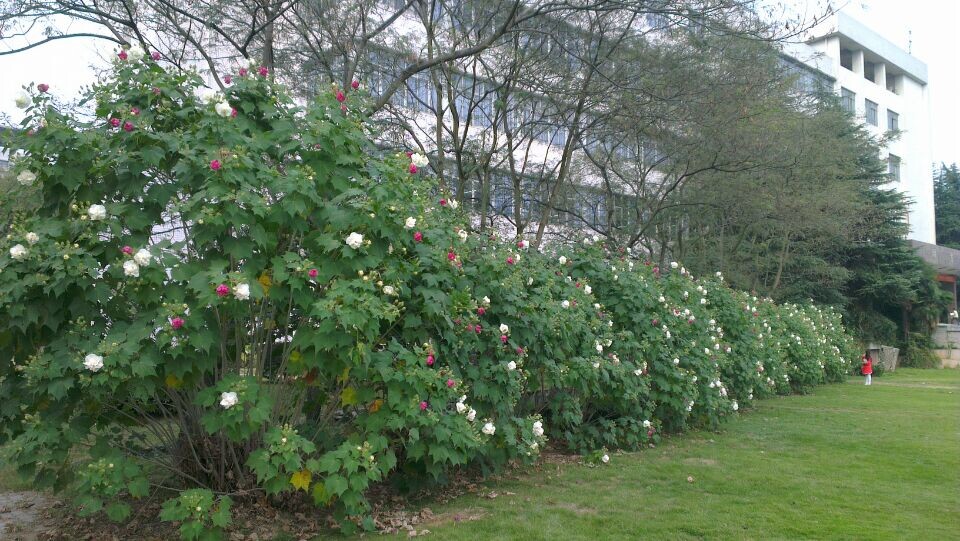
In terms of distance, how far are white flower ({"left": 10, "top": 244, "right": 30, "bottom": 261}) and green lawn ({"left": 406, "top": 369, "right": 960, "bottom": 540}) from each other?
311cm

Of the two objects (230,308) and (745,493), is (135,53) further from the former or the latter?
(745,493)

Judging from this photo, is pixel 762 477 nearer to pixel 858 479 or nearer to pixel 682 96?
pixel 858 479

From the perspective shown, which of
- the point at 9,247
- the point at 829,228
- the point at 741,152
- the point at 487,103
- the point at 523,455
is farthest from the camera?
the point at 829,228

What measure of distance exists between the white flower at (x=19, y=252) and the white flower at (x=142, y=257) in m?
0.61

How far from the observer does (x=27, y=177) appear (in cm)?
459

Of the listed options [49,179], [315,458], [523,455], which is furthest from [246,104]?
[523,455]

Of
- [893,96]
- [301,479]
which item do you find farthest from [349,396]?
[893,96]

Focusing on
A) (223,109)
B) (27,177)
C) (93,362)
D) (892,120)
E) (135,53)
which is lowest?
(93,362)

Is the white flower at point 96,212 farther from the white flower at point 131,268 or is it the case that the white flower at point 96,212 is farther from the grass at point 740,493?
the grass at point 740,493

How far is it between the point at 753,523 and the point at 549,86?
Result: 813cm

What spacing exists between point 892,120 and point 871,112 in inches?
155

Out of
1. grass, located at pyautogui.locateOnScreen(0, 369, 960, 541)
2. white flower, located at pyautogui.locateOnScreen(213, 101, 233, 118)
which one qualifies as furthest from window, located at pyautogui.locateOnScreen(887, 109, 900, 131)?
white flower, located at pyautogui.locateOnScreen(213, 101, 233, 118)

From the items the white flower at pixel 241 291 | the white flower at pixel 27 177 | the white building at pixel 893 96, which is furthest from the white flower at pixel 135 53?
the white building at pixel 893 96

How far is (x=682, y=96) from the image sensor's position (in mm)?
11906
